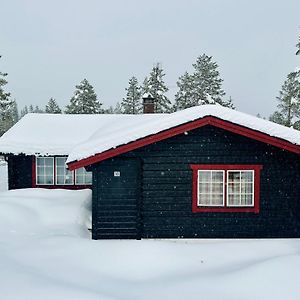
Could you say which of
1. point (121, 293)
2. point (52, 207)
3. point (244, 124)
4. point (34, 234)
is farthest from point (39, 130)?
point (121, 293)

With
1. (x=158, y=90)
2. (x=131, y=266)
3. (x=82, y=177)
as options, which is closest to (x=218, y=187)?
(x=131, y=266)

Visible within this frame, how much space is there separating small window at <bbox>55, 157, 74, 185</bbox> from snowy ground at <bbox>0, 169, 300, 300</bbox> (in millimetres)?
6169

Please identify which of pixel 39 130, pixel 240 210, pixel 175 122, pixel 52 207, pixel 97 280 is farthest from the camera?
pixel 39 130

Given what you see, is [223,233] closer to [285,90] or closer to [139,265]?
[139,265]

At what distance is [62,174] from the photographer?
18.4 m

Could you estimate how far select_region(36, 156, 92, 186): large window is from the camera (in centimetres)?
1825

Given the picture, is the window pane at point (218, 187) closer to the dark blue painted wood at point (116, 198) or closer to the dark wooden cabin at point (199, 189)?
the dark wooden cabin at point (199, 189)

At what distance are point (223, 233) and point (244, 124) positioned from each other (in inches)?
138

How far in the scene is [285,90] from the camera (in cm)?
4384

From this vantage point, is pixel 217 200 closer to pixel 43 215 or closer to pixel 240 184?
pixel 240 184

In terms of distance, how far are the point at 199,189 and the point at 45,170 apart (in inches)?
407

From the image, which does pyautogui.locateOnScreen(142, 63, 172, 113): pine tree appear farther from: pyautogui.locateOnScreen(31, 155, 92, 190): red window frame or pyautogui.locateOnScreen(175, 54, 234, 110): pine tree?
pyautogui.locateOnScreen(31, 155, 92, 190): red window frame

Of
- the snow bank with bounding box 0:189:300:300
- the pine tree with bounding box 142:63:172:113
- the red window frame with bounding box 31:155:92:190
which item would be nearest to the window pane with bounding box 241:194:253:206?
the snow bank with bounding box 0:189:300:300

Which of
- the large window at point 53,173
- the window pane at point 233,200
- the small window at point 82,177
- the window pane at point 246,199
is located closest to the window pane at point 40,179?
the large window at point 53,173
